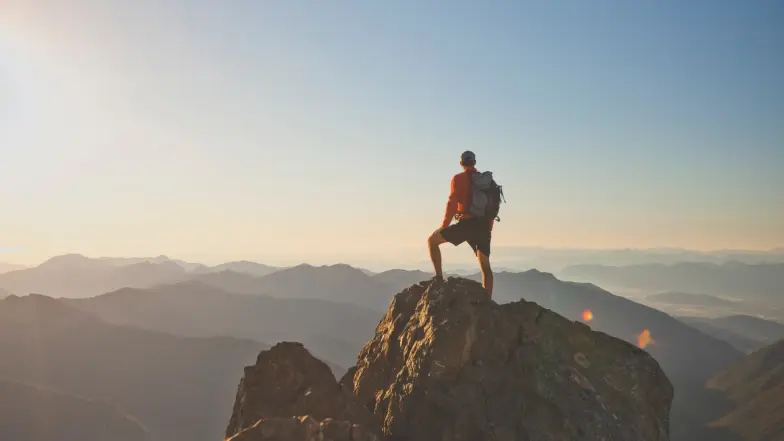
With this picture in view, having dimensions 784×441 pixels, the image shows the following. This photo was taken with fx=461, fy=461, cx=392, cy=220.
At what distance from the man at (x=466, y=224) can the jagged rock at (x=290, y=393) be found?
4355mm

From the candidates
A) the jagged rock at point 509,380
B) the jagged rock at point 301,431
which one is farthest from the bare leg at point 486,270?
the jagged rock at point 301,431

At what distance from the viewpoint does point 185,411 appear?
172 metres

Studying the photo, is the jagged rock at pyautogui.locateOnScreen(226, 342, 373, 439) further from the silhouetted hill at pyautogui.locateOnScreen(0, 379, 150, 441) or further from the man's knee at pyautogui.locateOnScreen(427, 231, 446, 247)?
the silhouetted hill at pyautogui.locateOnScreen(0, 379, 150, 441)

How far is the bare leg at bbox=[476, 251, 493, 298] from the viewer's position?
1331cm

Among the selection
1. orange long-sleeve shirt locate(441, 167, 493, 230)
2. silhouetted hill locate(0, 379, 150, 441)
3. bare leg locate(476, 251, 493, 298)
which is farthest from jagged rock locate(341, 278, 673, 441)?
silhouetted hill locate(0, 379, 150, 441)

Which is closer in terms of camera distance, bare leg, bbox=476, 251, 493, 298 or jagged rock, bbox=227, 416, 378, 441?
jagged rock, bbox=227, 416, 378, 441

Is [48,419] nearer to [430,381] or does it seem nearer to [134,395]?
[134,395]

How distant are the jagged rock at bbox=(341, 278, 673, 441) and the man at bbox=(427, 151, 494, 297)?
3.22 feet

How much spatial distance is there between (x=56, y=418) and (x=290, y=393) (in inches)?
5904

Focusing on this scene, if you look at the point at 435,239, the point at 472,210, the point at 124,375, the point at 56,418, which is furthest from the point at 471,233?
the point at 124,375

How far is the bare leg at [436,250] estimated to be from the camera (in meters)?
13.8

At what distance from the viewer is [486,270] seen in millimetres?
13484

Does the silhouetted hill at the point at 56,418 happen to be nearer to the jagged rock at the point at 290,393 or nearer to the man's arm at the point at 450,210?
the jagged rock at the point at 290,393

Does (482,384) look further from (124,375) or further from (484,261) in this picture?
(124,375)
